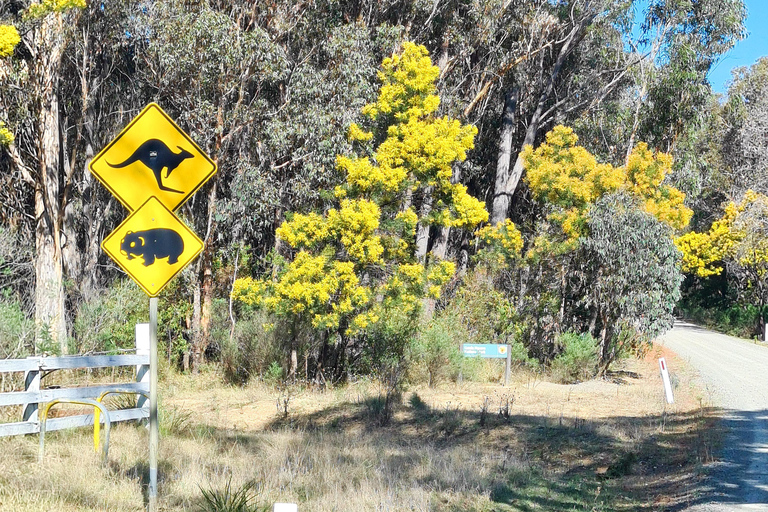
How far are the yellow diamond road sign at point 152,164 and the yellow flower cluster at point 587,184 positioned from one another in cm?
1560

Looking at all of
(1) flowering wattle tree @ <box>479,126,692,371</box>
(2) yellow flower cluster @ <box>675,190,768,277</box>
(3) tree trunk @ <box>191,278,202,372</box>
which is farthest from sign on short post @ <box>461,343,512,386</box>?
(2) yellow flower cluster @ <box>675,190,768,277</box>

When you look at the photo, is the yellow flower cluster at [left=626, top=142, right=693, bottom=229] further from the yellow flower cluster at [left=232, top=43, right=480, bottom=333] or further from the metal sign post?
the metal sign post

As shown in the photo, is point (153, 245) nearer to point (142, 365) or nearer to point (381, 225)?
point (142, 365)

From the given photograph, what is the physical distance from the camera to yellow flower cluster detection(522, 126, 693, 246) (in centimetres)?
2144

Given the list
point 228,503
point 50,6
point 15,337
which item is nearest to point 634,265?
point 15,337

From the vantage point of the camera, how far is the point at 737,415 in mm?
13617

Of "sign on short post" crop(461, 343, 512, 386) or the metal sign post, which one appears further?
"sign on short post" crop(461, 343, 512, 386)

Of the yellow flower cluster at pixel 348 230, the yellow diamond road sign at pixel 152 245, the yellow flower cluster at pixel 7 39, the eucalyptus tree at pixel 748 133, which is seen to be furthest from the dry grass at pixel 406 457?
the eucalyptus tree at pixel 748 133

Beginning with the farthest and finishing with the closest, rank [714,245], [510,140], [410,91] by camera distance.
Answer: [714,245] → [510,140] → [410,91]

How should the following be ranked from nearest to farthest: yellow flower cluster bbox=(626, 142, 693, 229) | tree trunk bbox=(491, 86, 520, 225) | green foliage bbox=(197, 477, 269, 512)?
green foliage bbox=(197, 477, 269, 512)
yellow flower cluster bbox=(626, 142, 693, 229)
tree trunk bbox=(491, 86, 520, 225)

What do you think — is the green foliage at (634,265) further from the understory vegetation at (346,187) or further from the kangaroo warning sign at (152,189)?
the kangaroo warning sign at (152,189)

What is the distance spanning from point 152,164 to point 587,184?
54.7 feet

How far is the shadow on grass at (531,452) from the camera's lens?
8711 mm

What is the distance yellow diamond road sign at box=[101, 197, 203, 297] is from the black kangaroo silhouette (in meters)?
0.37
